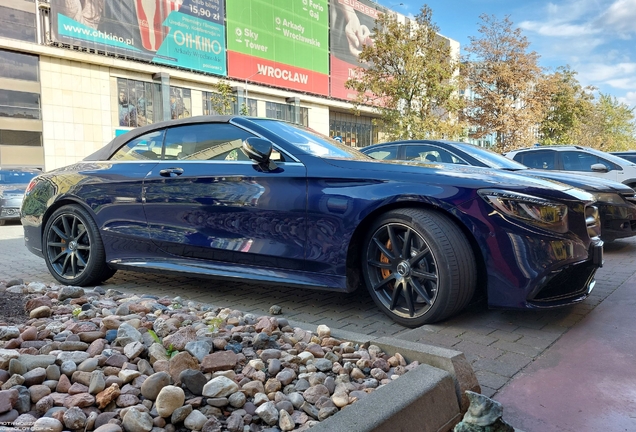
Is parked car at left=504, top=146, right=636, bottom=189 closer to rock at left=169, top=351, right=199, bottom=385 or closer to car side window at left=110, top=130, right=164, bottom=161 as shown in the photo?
car side window at left=110, top=130, right=164, bottom=161

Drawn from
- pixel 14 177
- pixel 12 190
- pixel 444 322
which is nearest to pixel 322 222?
pixel 444 322

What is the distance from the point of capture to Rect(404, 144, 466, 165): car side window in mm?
6932

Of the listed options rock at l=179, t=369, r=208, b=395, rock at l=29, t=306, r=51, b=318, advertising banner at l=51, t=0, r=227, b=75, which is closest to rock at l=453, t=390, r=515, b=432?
rock at l=179, t=369, r=208, b=395

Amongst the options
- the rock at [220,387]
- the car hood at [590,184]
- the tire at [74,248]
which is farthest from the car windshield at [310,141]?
the car hood at [590,184]

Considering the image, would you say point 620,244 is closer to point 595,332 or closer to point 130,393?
point 595,332

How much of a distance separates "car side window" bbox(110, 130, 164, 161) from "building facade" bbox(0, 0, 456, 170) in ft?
78.5

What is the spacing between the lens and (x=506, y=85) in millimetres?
28625

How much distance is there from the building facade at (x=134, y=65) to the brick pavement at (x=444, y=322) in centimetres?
2401

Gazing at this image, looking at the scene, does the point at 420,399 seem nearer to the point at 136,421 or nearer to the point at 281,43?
the point at 136,421

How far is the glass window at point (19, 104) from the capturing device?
95.9 ft

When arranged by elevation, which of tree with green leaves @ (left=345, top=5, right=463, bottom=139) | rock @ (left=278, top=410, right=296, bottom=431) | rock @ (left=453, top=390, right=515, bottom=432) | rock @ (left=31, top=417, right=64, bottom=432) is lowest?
rock @ (left=453, top=390, right=515, bottom=432)

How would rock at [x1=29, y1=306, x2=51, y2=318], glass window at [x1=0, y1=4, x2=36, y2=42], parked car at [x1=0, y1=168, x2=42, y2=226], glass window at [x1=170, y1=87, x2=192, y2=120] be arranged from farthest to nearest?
glass window at [x1=170, y1=87, x2=192, y2=120] < glass window at [x1=0, y1=4, x2=36, y2=42] < parked car at [x1=0, y1=168, x2=42, y2=226] < rock at [x1=29, y1=306, x2=51, y2=318]

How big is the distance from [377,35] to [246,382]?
74.8ft

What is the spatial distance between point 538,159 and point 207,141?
7565mm
